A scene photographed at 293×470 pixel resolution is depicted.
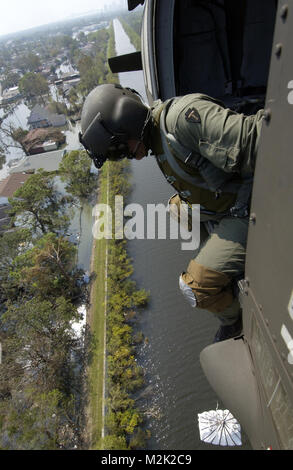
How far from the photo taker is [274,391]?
1.52 meters

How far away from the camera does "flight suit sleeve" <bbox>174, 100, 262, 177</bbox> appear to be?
5.09 feet

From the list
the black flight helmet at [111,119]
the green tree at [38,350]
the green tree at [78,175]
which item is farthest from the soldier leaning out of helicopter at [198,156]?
the green tree at [78,175]

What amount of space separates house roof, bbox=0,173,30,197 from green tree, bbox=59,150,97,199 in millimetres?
3781

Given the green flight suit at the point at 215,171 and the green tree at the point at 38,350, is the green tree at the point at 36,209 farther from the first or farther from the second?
the green flight suit at the point at 215,171

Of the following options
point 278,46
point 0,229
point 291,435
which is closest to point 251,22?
point 278,46

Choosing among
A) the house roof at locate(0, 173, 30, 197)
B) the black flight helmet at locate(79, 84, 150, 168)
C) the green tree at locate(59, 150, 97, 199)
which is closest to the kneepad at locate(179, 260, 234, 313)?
the black flight helmet at locate(79, 84, 150, 168)

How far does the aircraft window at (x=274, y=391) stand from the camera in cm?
140

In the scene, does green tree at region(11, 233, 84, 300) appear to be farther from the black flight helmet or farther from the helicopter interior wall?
the black flight helmet

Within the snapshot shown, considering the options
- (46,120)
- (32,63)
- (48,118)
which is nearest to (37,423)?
(46,120)

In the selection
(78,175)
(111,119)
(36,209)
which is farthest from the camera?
(78,175)

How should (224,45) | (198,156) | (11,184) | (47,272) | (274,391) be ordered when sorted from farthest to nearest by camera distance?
1. (11,184)
2. (47,272)
3. (224,45)
4. (198,156)
5. (274,391)

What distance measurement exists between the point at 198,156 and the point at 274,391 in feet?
4.45

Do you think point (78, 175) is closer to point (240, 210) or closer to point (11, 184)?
point (11, 184)

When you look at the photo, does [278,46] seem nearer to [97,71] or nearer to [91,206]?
[91,206]
